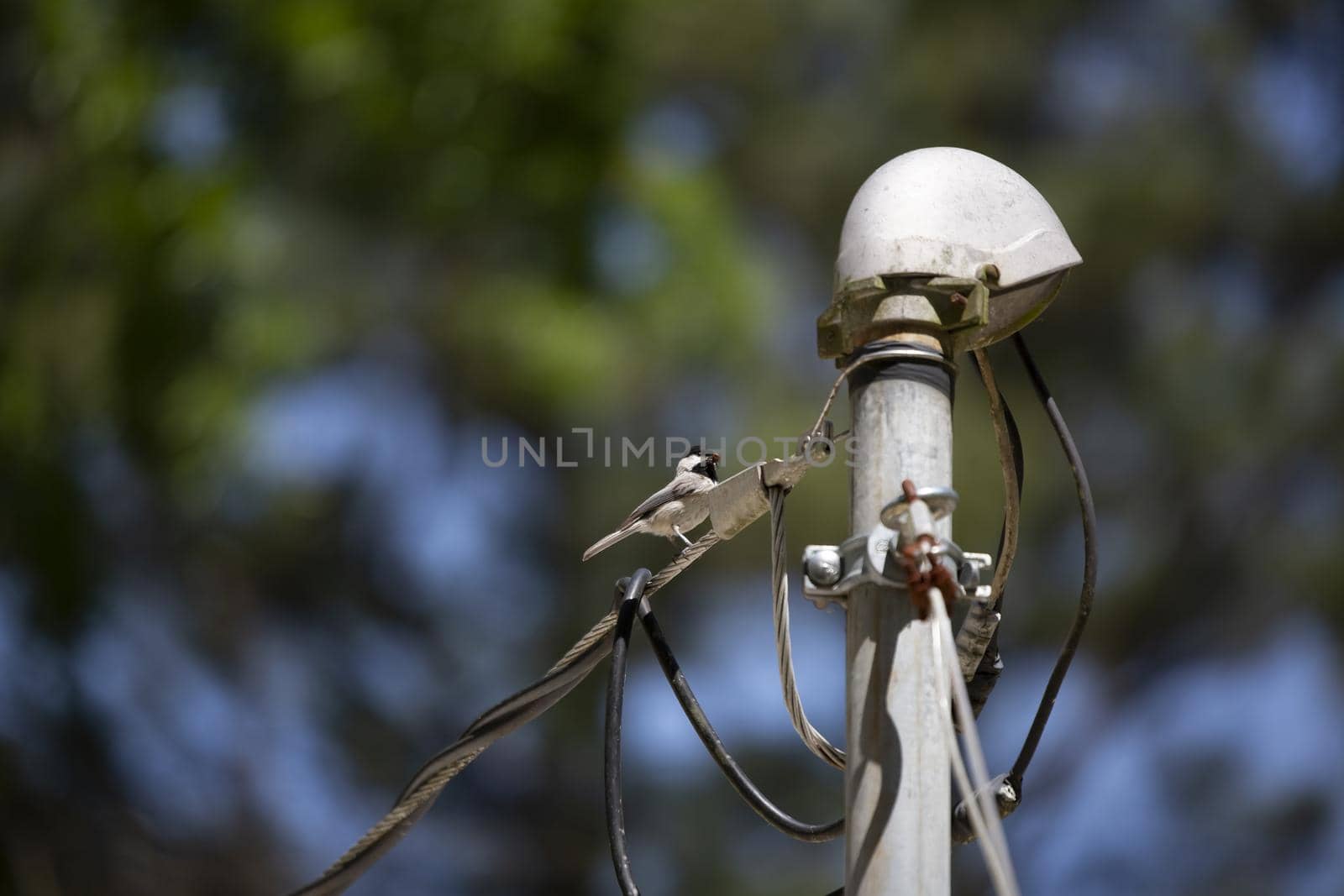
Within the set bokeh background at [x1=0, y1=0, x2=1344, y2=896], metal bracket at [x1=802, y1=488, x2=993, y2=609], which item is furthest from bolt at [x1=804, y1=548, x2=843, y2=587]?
bokeh background at [x1=0, y1=0, x2=1344, y2=896]

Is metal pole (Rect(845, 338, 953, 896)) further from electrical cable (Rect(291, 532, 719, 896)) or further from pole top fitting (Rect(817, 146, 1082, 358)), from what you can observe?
electrical cable (Rect(291, 532, 719, 896))

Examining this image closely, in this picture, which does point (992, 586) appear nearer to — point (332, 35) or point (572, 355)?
point (572, 355)

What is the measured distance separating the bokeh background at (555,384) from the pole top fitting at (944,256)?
141 inches

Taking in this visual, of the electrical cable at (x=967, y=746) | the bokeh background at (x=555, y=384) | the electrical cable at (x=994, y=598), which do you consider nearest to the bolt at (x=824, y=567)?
the electrical cable at (x=967, y=746)

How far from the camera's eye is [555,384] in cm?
562

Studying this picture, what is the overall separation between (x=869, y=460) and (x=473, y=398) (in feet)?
14.1

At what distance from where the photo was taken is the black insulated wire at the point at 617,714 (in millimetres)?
2111

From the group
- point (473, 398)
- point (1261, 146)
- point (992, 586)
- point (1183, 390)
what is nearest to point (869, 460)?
point (992, 586)

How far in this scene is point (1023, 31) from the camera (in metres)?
6.84

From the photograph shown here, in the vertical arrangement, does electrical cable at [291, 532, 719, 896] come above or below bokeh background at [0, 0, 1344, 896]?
below

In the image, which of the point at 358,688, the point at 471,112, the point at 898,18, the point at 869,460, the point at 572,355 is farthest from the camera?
the point at 898,18

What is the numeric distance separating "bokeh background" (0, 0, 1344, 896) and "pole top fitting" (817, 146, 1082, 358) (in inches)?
141

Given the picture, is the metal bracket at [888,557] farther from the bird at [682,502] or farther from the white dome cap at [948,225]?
the bird at [682,502]

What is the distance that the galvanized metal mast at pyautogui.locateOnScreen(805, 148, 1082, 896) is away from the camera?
1.62 meters
